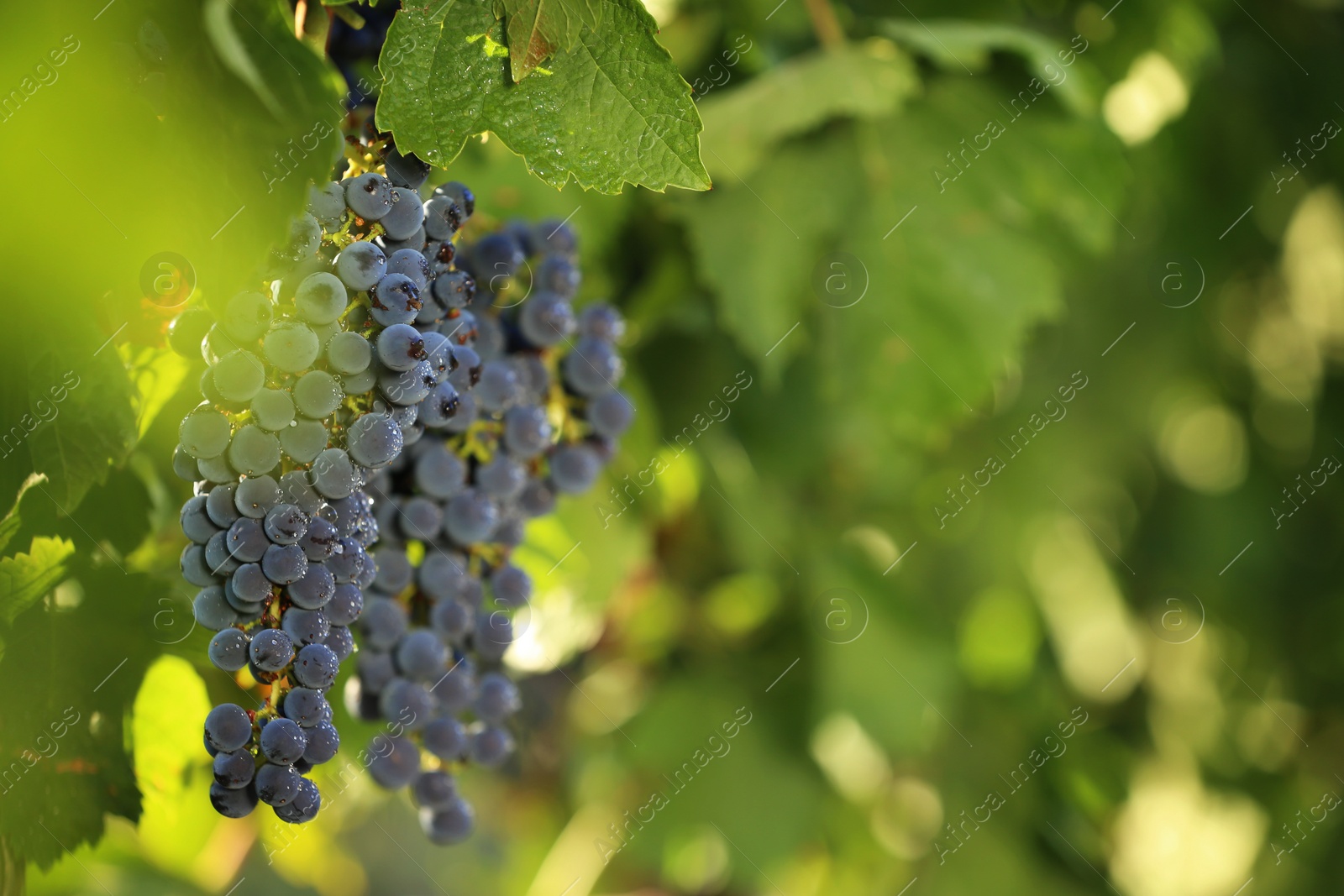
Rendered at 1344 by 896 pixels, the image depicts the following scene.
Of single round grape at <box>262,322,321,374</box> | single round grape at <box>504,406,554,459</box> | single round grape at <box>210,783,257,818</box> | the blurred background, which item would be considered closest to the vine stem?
the blurred background

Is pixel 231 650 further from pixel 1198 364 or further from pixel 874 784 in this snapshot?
pixel 1198 364

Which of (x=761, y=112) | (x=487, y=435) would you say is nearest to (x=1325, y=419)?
(x=761, y=112)

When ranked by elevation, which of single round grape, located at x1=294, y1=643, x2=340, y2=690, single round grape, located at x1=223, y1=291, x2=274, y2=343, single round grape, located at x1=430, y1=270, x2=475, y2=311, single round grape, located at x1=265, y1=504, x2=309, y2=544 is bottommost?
single round grape, located at x1=294, y1=643, x2=340, y2=690

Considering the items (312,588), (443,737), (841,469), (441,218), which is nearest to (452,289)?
(441,218)

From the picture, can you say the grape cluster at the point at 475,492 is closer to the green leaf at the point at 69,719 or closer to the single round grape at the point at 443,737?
the single round grape at the point at 443,737

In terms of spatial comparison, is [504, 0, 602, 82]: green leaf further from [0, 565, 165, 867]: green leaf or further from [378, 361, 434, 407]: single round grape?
[0, 565, 165, 867]: green leaf
